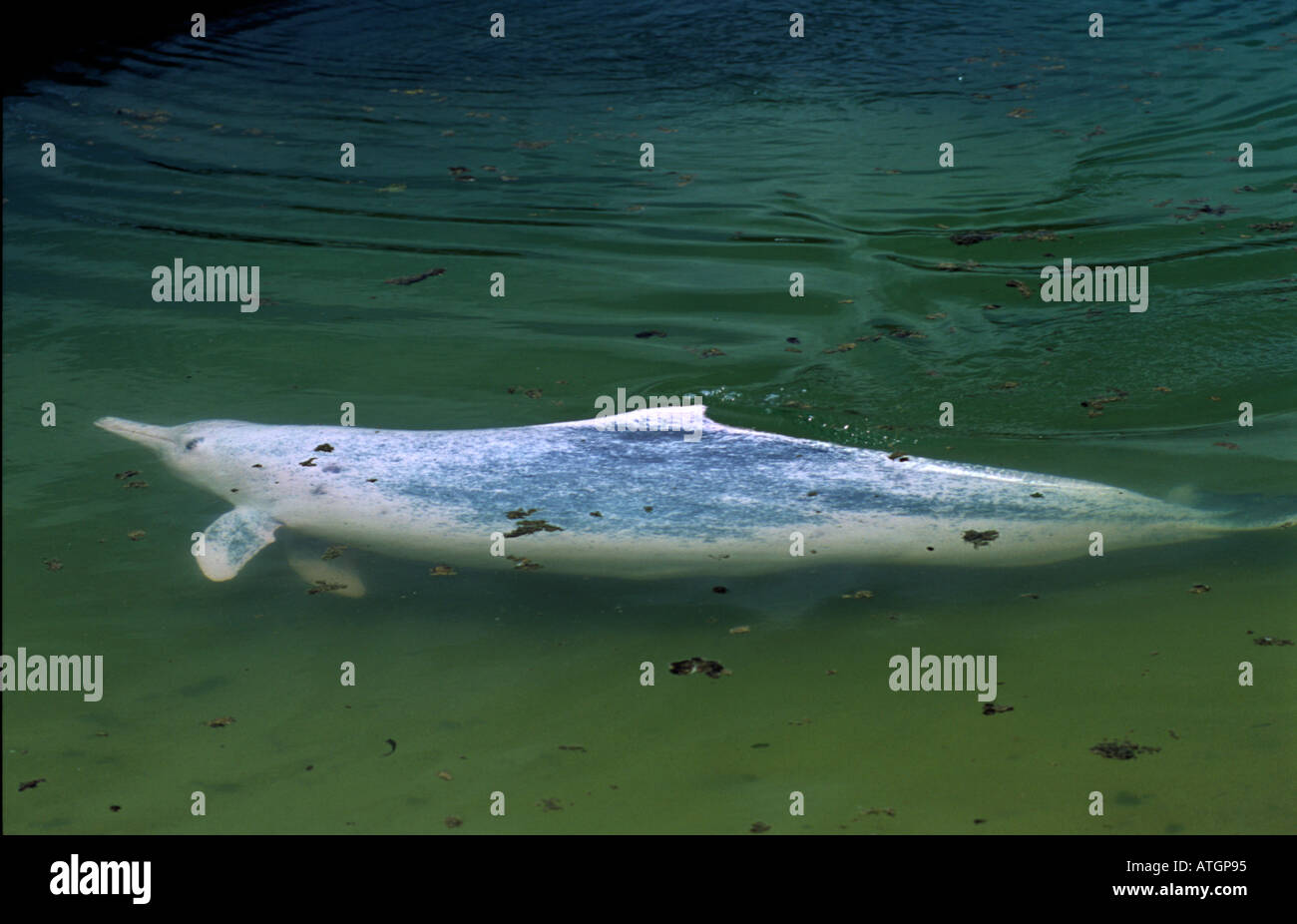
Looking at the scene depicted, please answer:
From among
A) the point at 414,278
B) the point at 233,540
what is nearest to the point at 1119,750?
the point at 233,540

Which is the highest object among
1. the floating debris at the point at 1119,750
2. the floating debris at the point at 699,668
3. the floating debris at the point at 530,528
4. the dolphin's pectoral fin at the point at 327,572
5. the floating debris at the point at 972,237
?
the floating debris at the point at 972,237

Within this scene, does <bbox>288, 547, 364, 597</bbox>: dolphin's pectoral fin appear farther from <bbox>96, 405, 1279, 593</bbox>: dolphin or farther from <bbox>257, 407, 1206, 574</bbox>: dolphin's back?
<bbox>257, 407, 1206, 574</bbox>: dolphin's back

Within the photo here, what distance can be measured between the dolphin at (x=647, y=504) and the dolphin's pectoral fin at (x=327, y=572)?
1cm

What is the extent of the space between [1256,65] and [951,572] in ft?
35.5

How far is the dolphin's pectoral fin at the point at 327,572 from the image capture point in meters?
5.54

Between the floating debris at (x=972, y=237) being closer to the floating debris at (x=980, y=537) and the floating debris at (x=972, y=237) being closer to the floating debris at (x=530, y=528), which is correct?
the floating debris at (x=980, y=537)

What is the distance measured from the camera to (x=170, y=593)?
548cm

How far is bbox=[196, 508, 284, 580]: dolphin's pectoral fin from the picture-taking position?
5555mm

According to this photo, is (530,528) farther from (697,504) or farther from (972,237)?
(972,237)

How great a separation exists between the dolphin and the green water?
0.53ft

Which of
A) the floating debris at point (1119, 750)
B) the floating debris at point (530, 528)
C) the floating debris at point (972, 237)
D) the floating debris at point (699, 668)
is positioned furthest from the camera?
the floating debris at point (972, 237)

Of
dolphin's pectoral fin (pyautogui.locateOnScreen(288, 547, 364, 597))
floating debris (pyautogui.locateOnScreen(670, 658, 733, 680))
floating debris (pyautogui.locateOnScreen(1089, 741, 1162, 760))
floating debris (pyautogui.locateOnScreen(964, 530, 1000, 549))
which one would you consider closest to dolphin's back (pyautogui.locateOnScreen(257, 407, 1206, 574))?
floating debris (pyautogui.locateOnScreen(964, 530, 1000, 549))

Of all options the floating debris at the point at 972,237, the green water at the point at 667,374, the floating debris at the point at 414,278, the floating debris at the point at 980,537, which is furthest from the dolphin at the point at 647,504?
→ the floating debris at the point at 972,237

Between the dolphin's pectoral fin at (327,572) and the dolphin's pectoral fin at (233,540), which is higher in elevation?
the dolphin's pectoral fin at (233,540)
